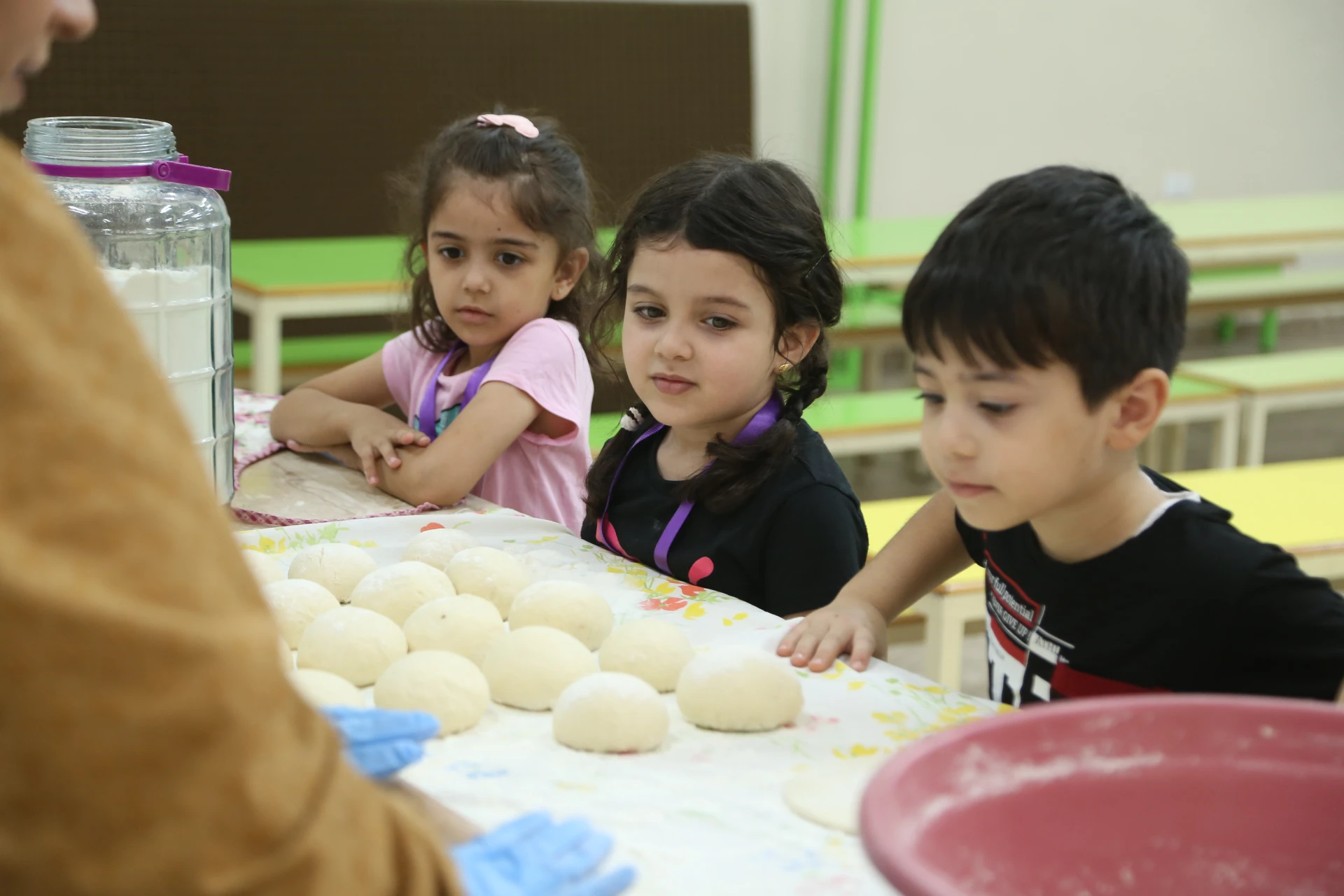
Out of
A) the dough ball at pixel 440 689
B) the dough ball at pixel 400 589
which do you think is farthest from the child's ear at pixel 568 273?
the dough ball at pixel 440 689

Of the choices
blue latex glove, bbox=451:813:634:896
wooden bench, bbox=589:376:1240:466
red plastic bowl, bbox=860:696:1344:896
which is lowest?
wooden bench, bbox=589:376:1240:466

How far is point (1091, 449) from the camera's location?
3.37ft

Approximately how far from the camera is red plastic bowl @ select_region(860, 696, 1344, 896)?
2.29ft

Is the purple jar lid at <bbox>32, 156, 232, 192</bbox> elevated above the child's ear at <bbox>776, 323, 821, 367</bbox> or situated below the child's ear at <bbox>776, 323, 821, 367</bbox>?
above

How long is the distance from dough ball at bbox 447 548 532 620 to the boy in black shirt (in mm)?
269

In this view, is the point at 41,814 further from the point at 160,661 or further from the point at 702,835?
the point at 702,835

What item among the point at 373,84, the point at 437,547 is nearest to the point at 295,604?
the point at 437,547

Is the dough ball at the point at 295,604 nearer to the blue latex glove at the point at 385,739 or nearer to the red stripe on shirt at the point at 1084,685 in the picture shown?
the blue latex glove at the point at 385,739

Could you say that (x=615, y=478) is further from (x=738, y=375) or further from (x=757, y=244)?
(x=757, y=244)

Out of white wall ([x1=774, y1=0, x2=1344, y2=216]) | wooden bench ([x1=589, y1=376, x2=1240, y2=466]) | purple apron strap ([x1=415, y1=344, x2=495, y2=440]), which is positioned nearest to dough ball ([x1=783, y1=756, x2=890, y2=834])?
purple apron strap ([x1=415, y1=344, x2=495, y2=440])

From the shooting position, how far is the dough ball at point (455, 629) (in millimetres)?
1111

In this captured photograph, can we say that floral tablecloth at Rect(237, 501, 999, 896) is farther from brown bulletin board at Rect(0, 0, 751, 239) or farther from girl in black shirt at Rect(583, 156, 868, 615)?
brown bulletin board at Rect(0, 0, 751, 239)

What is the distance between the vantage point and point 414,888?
0.57m

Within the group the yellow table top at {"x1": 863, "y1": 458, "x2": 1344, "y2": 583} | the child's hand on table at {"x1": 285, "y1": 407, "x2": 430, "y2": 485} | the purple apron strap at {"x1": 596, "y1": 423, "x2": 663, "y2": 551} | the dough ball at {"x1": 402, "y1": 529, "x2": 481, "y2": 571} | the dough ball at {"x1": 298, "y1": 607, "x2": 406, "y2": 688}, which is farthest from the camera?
the yellow table top at {"x1": 863, "y1": 458, "x2": 1344, "y2": 583}
